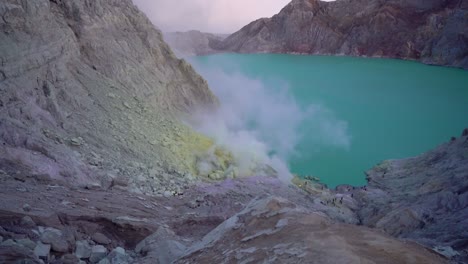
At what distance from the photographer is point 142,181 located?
657cm

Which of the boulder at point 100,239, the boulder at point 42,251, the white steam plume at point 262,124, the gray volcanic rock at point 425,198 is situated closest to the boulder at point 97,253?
the boulder at point 100,239

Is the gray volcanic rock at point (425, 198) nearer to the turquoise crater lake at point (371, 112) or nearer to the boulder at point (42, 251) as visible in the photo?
the turquoise crater lake at point (371, 112)

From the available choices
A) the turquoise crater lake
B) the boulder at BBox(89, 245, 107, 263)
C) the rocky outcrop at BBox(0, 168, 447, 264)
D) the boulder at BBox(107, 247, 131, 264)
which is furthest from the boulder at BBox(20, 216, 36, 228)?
the turquoise crater lake

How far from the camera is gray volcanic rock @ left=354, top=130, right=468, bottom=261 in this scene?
19.1 feet

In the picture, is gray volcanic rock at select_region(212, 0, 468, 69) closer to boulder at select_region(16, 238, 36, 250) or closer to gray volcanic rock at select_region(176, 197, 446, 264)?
gray volcanic rock at select_region(176, 197, 446, 264)

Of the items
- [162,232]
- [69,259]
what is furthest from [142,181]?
[69,259]

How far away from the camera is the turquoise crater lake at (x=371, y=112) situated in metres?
12.5

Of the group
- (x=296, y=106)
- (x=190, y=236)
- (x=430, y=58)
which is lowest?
(x=190, y=236)

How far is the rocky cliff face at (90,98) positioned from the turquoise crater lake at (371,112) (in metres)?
4.58

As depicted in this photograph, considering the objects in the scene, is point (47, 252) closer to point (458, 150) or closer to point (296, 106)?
point (458, 150)

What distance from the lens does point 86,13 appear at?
331 inches

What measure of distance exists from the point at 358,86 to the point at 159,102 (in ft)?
49.3

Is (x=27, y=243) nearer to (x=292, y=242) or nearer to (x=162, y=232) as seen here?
(x=162, y=232)

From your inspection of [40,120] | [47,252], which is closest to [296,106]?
[40,120]
